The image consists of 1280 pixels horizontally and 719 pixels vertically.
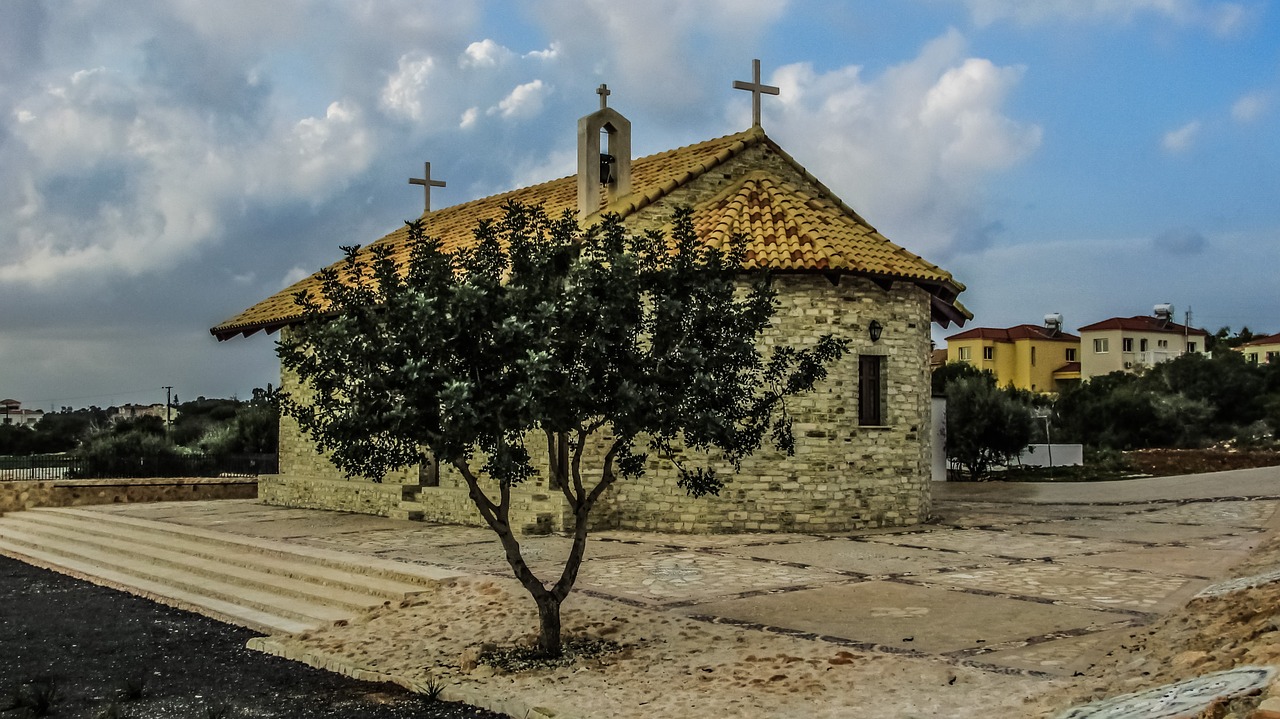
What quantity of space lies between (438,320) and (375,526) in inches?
422

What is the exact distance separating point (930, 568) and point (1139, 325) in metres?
66.6

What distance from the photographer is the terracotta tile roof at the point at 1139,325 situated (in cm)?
7075

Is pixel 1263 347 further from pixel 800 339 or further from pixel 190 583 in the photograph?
pixel 190 583

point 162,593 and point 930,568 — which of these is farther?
point 162,593

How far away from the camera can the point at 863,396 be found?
55.8ft

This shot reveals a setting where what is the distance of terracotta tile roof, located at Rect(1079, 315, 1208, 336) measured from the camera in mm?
70750

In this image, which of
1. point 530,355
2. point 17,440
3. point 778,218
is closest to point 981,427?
point 778,218

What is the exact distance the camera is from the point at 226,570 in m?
14.4

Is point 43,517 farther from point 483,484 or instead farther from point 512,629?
point 512,629

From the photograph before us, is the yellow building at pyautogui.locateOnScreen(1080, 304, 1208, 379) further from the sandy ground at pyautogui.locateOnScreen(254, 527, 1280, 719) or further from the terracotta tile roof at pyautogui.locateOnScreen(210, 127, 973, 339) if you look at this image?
the sandy ground at pyautogui.locateOnScreen(254, 527, 1280, 719)

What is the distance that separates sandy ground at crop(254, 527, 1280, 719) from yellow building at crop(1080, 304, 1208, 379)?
6662cm

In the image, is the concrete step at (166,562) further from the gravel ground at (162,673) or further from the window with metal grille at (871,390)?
the window with metal grille at (871,390)

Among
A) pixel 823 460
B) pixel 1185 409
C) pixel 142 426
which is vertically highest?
pixel 1185 409

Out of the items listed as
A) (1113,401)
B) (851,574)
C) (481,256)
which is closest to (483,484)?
(851,574)
